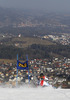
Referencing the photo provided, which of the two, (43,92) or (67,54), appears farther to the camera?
(67,54)

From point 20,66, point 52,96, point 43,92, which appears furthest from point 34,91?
point 20,66

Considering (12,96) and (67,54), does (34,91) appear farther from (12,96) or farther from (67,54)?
(67,54)

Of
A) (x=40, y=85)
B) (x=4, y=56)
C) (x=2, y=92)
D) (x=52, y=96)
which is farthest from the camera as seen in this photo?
(x=4, y=56)

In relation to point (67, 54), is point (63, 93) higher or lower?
higher

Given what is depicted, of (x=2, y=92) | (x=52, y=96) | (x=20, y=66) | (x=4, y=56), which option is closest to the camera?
(x=52, y=96)

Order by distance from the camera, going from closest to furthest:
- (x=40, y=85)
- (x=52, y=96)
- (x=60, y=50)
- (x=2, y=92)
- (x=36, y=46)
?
(x=52, y=96) < (x=2, y=92) < (x=40, y=85) < (x=60, y=50) < (x=36, y=46)

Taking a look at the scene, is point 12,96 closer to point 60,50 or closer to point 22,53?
point 22,53

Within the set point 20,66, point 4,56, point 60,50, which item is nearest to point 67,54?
point 60,50

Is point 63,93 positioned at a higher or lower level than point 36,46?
higher

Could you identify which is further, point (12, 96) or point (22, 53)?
point (22, 53)
